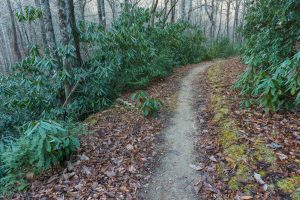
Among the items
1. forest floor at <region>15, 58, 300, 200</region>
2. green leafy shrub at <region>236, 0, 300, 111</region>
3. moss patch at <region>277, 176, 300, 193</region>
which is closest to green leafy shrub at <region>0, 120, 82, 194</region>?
forest floor at <region>15, 58, 300, 200</region>

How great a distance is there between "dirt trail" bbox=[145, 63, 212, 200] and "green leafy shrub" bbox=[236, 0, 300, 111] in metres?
1.36

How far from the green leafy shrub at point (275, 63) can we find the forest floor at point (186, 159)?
0.31m

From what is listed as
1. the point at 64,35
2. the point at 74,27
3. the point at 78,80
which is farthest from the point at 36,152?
the point at 74,27

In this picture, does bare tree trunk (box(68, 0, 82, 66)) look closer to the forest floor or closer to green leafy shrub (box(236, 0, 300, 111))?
the forest floor

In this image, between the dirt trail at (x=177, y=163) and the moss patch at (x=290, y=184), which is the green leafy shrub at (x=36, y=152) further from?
the moss patch at (x=290, y=184)

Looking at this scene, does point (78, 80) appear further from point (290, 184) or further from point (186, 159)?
point (290, 184)

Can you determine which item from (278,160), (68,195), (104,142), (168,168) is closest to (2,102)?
(104,142)

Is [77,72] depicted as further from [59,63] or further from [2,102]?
Answer: [2,102]

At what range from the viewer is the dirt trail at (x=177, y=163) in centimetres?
298

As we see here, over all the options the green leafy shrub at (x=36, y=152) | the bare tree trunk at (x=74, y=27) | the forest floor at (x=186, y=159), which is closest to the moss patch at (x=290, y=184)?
the forest floor at (x=186, y=159)

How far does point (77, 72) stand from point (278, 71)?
4257 mm

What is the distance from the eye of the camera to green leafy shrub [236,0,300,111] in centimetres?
377

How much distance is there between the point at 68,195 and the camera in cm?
306

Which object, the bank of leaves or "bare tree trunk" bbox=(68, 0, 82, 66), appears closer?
"bare tree trunk" bbox=(68, 0, 82, 66)
